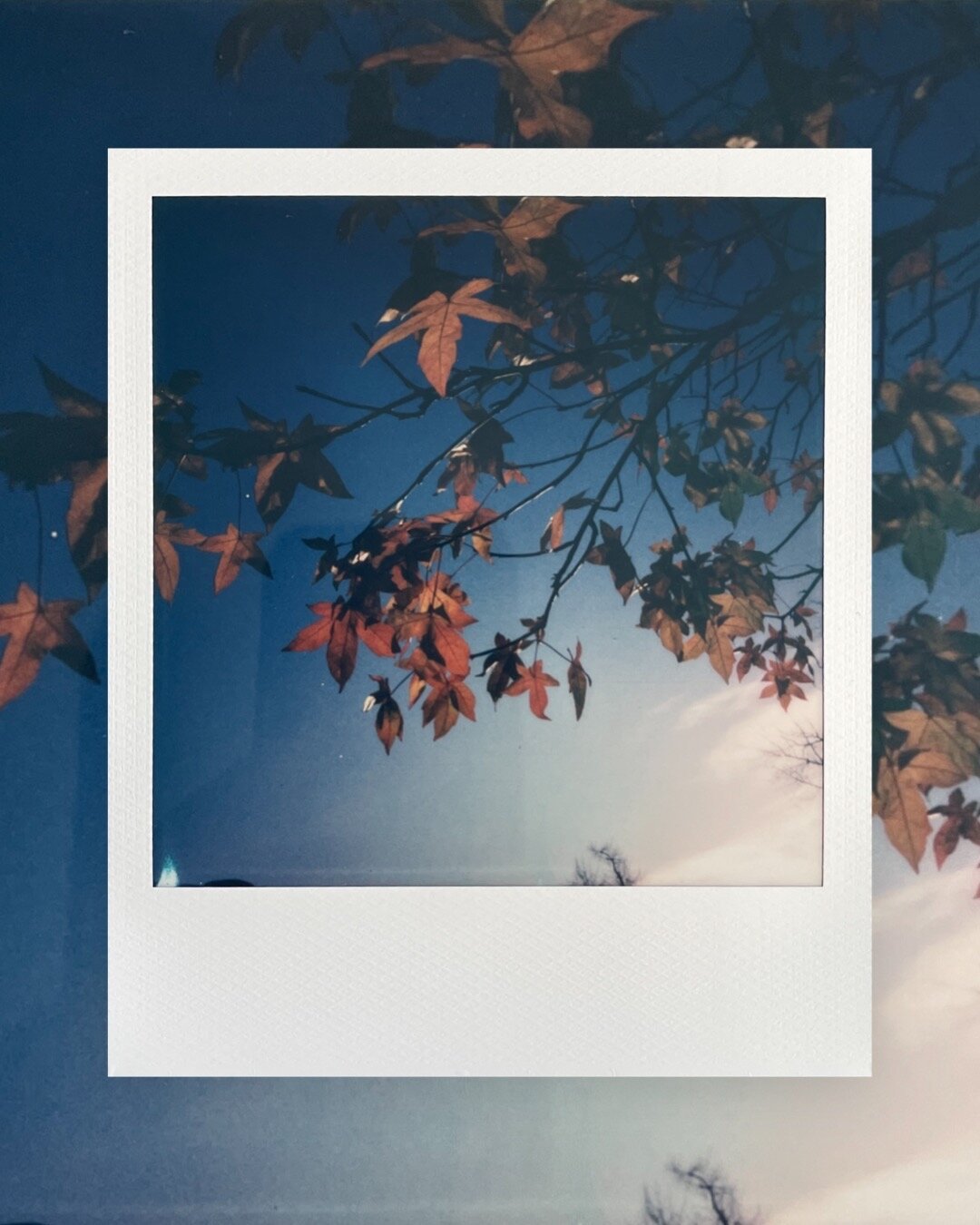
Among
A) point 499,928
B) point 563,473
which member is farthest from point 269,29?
point 499,928

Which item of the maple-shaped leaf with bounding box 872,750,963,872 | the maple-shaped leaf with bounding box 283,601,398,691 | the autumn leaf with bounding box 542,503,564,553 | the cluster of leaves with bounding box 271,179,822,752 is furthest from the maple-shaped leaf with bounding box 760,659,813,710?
the maple-shaped leaf with bounding box 283,601,398,691

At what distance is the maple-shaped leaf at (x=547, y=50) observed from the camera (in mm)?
796

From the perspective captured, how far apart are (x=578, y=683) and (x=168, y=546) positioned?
15.8 inches

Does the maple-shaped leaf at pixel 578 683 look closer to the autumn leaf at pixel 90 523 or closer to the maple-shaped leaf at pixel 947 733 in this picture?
the maple-shaped leaf at pixel 947 733

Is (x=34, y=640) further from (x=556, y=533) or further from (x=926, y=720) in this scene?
(x=926, y=720)

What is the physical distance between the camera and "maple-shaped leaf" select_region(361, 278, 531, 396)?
31.5 inches

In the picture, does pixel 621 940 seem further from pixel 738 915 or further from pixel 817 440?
pixel 817 440

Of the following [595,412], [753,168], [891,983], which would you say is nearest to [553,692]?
[595,412]

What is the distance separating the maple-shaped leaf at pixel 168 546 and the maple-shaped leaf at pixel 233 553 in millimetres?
12

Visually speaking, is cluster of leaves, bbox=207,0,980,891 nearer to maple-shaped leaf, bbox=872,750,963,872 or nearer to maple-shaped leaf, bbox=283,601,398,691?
maple-shaped leaf, bbox=872,750,963,872

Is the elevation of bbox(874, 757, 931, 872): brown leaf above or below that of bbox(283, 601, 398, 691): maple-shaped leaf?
below

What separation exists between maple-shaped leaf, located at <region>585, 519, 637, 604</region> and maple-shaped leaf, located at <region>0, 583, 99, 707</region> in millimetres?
479

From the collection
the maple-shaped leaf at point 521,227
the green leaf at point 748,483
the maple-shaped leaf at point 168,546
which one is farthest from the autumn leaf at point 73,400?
the green leaf at point 748,483

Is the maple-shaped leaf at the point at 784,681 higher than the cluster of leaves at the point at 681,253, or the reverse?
the cluster of leaves at the point at 681,253
